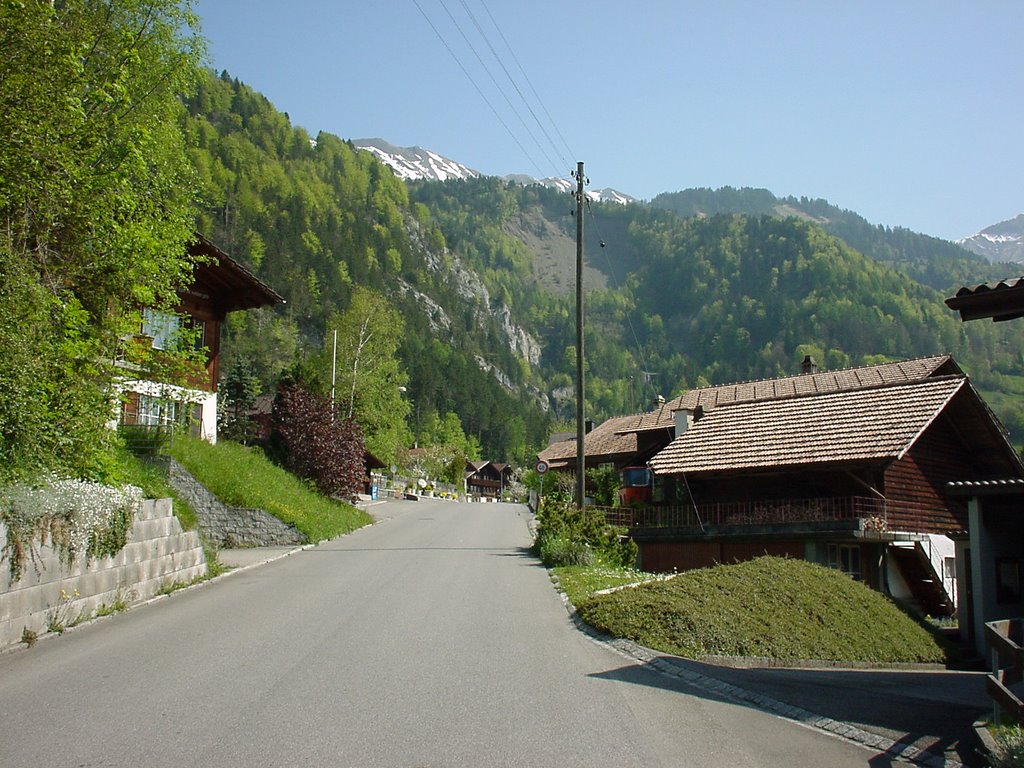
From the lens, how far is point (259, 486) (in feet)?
97.7

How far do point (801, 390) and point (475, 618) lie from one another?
33545 millimetres

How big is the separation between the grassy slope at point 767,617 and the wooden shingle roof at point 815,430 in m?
9.20

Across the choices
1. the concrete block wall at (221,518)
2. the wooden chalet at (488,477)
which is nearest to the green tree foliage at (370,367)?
the concrete block wall at (221,518)

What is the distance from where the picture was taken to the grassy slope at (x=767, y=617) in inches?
488

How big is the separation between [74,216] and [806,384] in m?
38.2

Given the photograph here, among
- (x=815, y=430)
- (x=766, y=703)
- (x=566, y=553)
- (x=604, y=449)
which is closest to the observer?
(x=766, y=703)

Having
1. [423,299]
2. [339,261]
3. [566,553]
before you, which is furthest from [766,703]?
[423,299]

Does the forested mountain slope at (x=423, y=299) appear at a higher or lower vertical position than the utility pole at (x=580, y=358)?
higher

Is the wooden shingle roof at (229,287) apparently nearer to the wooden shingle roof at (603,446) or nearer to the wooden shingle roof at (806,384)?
the wooden shingle roof at (806,384)

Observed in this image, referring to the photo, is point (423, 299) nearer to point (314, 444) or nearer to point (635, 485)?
point (635, 485)

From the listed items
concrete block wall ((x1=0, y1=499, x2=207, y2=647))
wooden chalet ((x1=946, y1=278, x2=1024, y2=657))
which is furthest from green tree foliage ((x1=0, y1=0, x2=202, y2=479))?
wooden chalet ((x1=946, y1=278, x2=1024, y2=657))

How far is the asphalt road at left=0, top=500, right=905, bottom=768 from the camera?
7145mm

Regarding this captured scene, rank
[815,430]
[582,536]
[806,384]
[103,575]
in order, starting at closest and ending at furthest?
[103,575] < [582,536] < [815,430] < [806,384]

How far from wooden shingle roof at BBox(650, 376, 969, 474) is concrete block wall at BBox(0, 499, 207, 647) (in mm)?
14783
